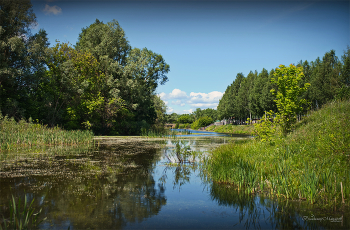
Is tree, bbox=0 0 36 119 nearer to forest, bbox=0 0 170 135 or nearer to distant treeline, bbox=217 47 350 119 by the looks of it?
forest, bbox=0 0 170 135

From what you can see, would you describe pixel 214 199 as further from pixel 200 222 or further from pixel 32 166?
pixel 32 166

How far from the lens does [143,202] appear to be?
562 cm

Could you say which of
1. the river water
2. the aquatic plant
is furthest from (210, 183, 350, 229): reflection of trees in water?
the aquatic plant

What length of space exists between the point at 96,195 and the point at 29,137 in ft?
38.2

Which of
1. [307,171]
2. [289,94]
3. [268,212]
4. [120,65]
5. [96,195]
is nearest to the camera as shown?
[268,212]

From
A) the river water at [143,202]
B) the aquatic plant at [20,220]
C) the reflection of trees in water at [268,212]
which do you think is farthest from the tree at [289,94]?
the aquatic plant at [20,220]

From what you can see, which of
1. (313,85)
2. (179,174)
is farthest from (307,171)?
(313,85)

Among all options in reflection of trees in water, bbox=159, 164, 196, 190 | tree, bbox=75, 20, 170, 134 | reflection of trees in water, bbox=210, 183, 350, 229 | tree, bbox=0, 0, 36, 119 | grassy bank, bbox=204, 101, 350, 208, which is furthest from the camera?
tree, bbox=75, 20, 170, 134

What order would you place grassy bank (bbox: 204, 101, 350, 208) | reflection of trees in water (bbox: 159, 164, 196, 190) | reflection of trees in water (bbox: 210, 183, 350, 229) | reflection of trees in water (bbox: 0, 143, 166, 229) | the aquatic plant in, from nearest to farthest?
the aquatic plant
reflection of trees in water (bbox: 210, 183, 350, 229)
reflection of trees in water (bbox: 0, 143, 166, 229)
grassy bank (bbox: 204, 101, 350, 208)
reflection of trees in water (bbox: 159, 164, 196, 190)

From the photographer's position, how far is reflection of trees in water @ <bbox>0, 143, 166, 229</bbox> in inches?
183

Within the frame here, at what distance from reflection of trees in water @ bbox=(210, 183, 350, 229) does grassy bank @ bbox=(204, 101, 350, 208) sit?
0.33 metres

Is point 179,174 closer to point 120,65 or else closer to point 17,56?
point 17,56

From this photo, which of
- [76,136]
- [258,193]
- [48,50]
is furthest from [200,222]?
[48,50]

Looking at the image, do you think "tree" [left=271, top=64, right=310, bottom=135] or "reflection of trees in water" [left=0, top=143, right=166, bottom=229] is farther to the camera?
"tree" [left=271, top=64, right=310, bottom=135]
